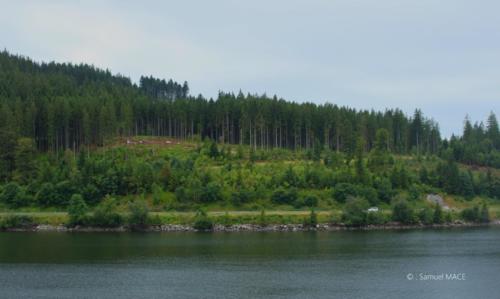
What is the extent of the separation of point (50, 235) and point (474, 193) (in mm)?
93894

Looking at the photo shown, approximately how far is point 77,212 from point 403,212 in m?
61.6

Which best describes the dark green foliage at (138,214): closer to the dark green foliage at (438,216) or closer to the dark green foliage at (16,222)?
the dark green foliage at (16,222)

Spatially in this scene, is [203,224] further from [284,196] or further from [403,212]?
[403,212]

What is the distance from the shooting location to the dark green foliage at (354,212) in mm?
106938

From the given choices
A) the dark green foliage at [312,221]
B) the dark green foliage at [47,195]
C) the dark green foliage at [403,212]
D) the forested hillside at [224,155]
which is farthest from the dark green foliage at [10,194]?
the dark green foliage at [403,212]

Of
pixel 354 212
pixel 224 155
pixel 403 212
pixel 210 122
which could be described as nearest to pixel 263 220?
pixel 354 212

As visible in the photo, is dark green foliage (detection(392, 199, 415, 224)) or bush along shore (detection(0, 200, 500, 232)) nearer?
bush along shore (detection(0, 200, 500, 232))

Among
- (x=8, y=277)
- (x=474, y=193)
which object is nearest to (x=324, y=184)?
(x=474, y=193)

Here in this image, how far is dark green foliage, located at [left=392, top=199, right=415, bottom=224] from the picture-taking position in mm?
109287

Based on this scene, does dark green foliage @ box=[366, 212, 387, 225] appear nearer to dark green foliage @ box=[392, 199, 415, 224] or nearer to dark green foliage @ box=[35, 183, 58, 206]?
dark green foliage @ box=[392, 199, 415, 224]

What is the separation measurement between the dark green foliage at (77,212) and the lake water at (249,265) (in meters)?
9.63

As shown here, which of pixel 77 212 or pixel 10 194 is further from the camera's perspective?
pixel 10 194

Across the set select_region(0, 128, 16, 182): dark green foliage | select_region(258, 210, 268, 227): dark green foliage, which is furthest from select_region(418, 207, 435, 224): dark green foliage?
A: select_region(0, 128, 16, 182): dark green foliage

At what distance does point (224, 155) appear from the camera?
13688cm
